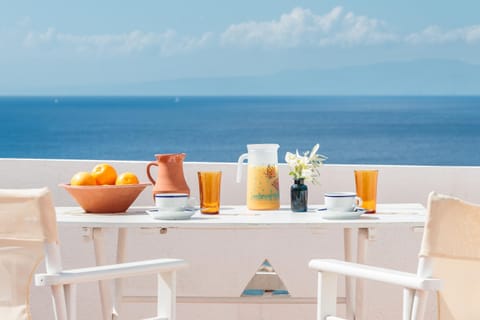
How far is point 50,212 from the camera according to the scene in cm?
200

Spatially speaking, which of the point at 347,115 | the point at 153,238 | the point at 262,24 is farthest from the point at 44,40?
the point at 153,238

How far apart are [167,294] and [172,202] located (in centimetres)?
46

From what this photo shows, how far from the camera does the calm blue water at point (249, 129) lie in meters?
40.4

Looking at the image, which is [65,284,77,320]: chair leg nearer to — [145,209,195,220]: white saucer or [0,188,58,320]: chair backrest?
[0,188,58,320]: chair backrest

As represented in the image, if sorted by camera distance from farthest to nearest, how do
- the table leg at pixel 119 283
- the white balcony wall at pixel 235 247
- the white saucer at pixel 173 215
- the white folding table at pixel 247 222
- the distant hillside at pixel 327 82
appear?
1. the distant hillside at pixel 327 82
2. the white balcony wall at pixel 235 247
3. the table leg at pixel 119 283
4. the white saucer at pixel 173 215
5. the white folding table at pixel 247 222

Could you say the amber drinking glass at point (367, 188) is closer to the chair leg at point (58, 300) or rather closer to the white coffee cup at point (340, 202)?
the white coffee cup at point (340, 202)

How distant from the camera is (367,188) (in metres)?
2.70

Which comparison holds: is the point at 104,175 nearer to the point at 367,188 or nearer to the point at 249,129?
the point at 367,188

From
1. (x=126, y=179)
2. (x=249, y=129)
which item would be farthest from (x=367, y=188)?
(x=249, y=129)

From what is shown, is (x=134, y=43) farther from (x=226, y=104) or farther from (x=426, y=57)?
(x=426, y=57)

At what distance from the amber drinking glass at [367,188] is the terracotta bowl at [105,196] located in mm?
610

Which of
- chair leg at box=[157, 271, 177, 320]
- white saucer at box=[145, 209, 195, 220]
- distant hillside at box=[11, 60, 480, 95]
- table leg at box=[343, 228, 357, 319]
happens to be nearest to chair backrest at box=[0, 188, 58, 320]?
chair leg at box=[157, 271, 177, 320]

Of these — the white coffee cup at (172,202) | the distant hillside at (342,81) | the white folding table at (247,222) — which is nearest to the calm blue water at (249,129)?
the distant hillside at (342,81)

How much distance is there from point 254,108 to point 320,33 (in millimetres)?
8143
